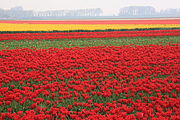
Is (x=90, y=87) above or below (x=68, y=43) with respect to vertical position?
below

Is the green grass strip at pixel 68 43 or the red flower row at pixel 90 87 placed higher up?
the green grass strip at pixel 68 43

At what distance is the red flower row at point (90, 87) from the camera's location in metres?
4.93

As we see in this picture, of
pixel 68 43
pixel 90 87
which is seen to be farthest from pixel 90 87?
pixel 68 43

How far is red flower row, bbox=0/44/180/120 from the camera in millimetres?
4930

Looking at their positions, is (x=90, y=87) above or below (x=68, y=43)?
below

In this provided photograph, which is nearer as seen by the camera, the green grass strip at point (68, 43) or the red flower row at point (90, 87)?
the red flower row at point (90, 87)

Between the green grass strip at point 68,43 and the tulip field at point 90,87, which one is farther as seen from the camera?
the green grass strip at point 68,43

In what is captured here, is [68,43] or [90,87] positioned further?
[68,43]

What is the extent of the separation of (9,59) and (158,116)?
281 inches

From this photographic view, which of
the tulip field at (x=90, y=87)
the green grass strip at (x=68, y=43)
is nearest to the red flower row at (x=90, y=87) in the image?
the tulip field at (x=90, y=87)

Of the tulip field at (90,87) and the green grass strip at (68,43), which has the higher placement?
the green grass strip at (68,43)

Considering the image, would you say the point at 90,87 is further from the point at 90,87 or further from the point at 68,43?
the point at 68,43

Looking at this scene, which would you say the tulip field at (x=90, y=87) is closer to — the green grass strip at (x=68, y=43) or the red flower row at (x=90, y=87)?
the red flower row at (x=90, y=87)

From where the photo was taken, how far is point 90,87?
631 cm
